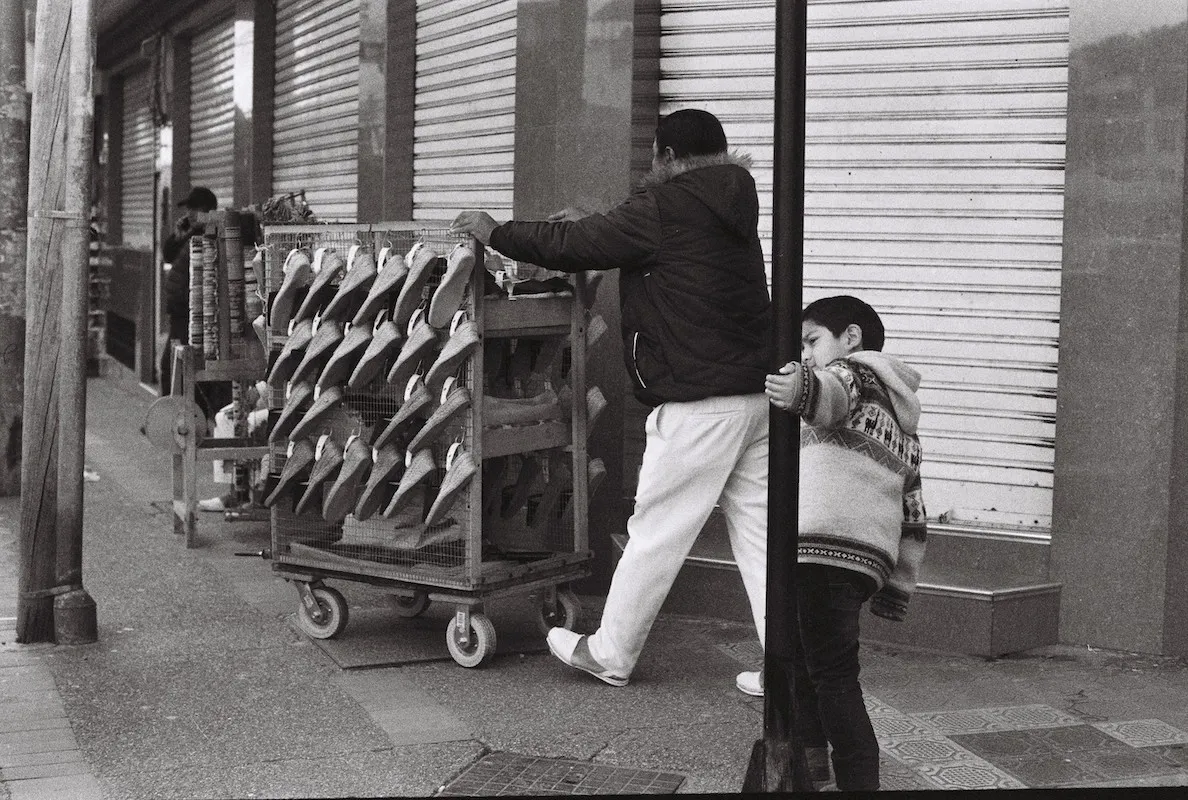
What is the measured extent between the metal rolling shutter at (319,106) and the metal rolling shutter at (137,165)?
5.44 m

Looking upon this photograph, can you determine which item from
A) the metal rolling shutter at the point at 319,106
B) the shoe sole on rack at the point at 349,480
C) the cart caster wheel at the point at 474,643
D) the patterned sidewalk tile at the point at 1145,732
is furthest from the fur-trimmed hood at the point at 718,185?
the metal rolling shutter at the point at 319,106

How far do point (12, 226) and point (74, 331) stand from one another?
11.7ft

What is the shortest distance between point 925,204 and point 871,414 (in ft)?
8.81

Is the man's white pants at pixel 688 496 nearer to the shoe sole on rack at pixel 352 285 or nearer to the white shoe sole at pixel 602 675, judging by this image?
the white shoe sole at pixel 602 675

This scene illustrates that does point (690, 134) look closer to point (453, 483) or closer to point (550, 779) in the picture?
point (453, 483)

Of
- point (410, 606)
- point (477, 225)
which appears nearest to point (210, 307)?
point (410, 606)

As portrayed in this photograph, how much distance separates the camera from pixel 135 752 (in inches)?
191

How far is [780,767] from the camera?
13.7 ft

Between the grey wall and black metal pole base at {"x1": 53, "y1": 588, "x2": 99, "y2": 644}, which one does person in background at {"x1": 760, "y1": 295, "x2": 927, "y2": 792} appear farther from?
black metal pole base at {"x1": 53, "y1": 588, "x2": 99, "y2": 644}

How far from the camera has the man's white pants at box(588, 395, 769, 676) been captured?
5348mm

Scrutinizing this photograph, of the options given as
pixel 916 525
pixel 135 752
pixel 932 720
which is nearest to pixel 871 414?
pixel 916 525

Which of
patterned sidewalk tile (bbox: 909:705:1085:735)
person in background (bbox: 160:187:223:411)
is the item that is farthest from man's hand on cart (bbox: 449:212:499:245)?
person in background (bbox: 160:187:223:411)

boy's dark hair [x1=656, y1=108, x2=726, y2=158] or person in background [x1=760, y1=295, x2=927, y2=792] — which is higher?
boy's dark hair [x1=656, y1=108, x2=726, y2=158]

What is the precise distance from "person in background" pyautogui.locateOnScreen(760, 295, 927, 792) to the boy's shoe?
1.35 metres
